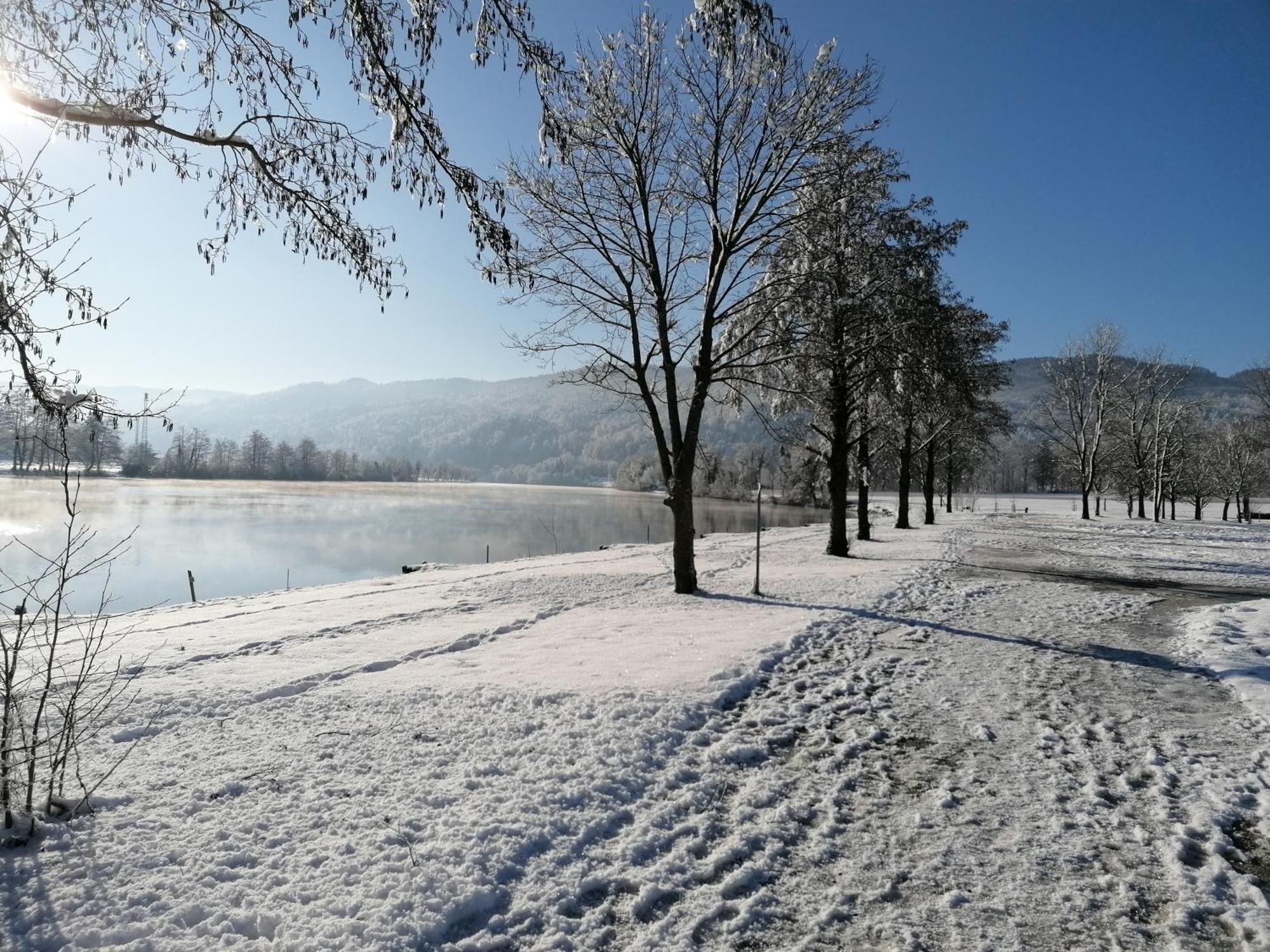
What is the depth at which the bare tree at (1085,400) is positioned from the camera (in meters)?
32.8

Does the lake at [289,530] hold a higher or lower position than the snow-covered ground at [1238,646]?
lower

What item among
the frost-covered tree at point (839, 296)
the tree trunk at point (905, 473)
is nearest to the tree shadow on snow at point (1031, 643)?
the frost-covered tree at point (839, 296)

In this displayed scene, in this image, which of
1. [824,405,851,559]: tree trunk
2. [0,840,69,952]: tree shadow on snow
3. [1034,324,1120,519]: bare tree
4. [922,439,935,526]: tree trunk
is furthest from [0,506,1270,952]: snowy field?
[1034,324,1120,519]: bare tree

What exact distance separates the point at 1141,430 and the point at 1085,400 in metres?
5.43

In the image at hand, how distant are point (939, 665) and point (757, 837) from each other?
4.09 meters

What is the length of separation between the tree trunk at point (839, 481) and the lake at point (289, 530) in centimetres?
1404

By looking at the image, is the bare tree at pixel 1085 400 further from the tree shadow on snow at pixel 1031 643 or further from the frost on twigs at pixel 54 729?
the frost on twigs at pixel 54 729

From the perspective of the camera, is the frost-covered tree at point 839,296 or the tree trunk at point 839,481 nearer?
the frost-covered tree at point 839,296

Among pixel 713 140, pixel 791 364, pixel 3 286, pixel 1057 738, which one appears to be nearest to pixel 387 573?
pixel 791 364

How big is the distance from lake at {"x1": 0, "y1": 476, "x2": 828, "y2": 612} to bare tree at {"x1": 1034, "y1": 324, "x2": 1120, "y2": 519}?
17504 millimetres

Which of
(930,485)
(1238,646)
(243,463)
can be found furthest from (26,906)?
(243,463)

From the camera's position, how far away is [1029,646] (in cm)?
717

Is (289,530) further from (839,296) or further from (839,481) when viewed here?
(839,296)

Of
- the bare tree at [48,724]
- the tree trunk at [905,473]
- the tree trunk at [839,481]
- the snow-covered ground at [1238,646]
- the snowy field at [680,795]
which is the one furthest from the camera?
the tree trunk at [905,473]
